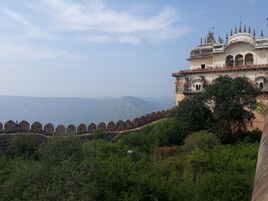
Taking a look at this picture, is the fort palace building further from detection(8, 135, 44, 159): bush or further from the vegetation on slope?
detection(8, 135, 44, 159): bush

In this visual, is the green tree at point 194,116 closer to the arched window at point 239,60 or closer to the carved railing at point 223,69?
the carved railing at point 223,69

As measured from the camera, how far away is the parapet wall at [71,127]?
22.6m

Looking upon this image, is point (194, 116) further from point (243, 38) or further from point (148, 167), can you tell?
point (243, 38)

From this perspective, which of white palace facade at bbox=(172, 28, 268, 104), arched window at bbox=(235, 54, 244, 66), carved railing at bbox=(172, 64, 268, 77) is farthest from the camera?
arched window at bbox=(235, 54, 244, 66)

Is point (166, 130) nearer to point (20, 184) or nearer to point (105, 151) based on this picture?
point (105, 151)

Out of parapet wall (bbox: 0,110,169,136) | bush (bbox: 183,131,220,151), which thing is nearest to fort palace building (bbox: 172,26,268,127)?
parapet wall (bbox: 0,110,169,136)

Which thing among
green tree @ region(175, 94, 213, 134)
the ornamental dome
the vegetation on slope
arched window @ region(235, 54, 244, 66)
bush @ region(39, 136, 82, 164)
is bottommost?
the vegetation on slope

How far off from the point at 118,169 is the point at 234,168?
5129 millimetres

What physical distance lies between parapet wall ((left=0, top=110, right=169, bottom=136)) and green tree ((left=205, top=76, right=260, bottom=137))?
649 cm

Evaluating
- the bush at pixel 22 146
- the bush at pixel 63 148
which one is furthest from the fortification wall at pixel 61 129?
the bush at pixel 63 148

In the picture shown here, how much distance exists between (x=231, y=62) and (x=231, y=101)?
995cm

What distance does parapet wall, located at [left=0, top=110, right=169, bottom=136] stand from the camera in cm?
2261

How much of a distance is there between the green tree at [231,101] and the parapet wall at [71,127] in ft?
21.3

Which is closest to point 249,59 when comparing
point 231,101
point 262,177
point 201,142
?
point 231,101
